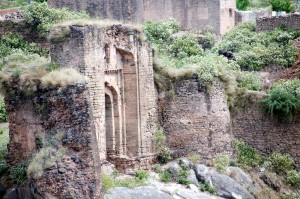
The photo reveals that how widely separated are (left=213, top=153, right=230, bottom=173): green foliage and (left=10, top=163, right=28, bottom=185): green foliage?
19.9 feet

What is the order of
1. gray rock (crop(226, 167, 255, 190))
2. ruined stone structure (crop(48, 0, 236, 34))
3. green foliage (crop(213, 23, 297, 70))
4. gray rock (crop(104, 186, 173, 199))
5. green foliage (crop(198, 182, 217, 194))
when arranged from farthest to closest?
ruined stone structure (crop(48, 0, 236, 34))
green foliage (crop(213, 23, 297, 70))
gray rock (crop(226, 167, 255, 190))
green foliage (crop(198, 182, 217, 194))
gray rock (crop(104, 186, 173, 199))

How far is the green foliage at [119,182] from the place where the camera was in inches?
677

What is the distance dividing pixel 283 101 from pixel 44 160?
8.90 metres

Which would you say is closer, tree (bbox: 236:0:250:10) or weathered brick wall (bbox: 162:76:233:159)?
weathered brick wall (bbox: 162:76:233:159)

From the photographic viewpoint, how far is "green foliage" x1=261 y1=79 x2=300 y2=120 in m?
21.2

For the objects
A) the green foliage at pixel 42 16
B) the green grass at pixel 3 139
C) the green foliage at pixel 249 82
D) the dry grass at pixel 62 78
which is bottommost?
the green grass at pixel 3 139

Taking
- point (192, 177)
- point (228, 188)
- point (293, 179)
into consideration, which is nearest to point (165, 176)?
point (192, 177)

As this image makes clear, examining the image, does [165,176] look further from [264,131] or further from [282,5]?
[282,5]

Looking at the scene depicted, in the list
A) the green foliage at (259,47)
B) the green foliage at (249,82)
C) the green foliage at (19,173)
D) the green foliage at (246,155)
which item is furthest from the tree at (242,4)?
the green foliage at (19,173)

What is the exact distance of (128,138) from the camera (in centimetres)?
1984

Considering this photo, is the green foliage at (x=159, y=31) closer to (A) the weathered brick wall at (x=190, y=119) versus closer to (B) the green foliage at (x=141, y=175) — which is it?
(A) the weathered brick wall at (x=190, y=119)

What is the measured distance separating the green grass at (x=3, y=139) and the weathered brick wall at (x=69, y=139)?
2897 mm

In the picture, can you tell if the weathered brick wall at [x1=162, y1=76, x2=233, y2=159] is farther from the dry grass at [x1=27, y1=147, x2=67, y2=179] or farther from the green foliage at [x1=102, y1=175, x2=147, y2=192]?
the dry grass at [x1=27, y1=147, x2=67, y2=179]

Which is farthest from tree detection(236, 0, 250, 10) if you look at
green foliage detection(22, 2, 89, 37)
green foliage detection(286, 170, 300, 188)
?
green foliage detection(286, 170, 300, 188)
